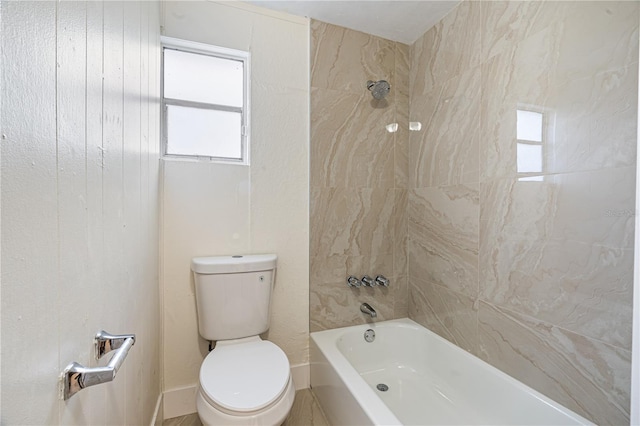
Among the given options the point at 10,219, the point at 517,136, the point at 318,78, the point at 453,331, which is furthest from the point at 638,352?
the point at 318,78

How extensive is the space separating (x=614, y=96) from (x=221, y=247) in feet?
5.75

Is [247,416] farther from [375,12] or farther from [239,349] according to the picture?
[375,12]

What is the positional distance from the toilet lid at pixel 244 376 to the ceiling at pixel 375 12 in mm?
1845

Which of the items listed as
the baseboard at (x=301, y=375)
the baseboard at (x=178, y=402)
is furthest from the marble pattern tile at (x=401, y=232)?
the baseboard at (x=178, y=402)

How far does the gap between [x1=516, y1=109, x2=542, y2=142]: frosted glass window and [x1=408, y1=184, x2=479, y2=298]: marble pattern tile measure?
0.32m

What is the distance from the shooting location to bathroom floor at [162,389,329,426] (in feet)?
4.79

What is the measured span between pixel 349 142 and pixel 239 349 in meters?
1.32

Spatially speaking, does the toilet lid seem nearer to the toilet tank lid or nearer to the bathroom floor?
the toilet tank lid

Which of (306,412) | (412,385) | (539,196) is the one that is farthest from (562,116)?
(306,412)

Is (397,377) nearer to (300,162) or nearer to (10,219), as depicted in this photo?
(300,162)

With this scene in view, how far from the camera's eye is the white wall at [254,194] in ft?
4.94

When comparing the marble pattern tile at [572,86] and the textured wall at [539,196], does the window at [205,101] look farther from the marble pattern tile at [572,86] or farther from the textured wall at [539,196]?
the marble pattern tile at [572,86]

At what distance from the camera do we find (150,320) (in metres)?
1.24

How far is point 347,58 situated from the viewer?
1797mm
